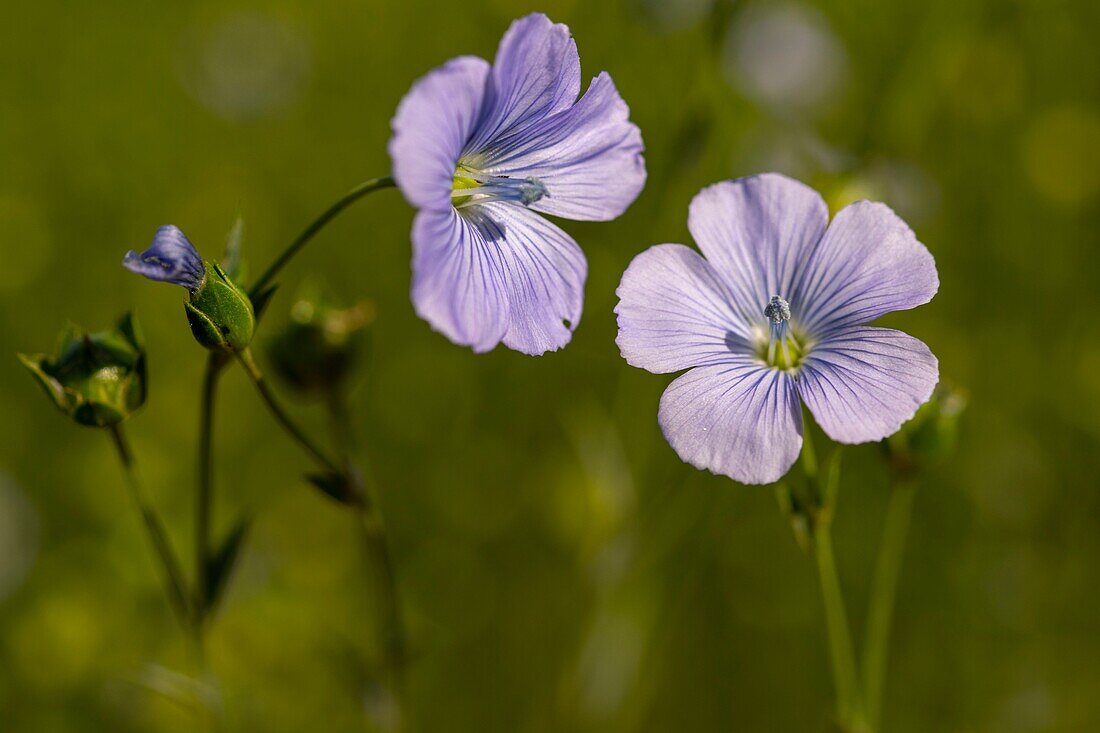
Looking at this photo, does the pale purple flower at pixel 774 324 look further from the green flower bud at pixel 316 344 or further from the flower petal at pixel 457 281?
the green flower bud at pixel 316 344

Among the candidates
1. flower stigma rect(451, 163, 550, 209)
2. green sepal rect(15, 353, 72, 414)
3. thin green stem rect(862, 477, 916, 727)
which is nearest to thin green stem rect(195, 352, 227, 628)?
green sepal rect(15, 353, 72, 414)

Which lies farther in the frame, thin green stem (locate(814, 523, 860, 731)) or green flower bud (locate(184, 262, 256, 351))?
thin green stem (locate(814, 523, 860, 731))

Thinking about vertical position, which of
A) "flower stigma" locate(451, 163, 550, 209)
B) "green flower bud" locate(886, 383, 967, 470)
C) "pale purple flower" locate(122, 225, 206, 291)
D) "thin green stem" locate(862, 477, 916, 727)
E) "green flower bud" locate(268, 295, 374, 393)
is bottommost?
"thin green stem" locate(862, 477, 916, 727)

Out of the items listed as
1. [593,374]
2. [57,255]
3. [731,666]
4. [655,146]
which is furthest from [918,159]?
[57,255]

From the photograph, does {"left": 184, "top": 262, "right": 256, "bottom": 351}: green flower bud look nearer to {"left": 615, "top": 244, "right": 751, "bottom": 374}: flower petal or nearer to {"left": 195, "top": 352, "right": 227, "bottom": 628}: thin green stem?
{"left": 195, "top": 352, "right": 227, "bottom": 628}: thin green stem

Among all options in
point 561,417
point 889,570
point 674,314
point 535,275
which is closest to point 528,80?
point 535,275

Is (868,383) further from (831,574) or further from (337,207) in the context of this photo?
(337,207)

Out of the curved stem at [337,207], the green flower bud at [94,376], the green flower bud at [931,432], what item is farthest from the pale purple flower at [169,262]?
the green flower bud at [931,432]
